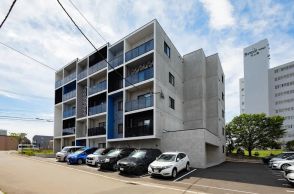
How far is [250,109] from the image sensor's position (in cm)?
10819

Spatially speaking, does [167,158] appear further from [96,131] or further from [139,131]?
[96,131]

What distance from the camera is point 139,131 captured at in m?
26.1

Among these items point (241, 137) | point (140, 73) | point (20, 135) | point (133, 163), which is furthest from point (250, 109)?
point (133, 163)

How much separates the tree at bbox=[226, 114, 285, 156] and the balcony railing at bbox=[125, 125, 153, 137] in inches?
1108

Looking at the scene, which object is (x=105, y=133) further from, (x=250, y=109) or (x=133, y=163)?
(x=250, y=109)

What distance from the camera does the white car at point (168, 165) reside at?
1622 cm

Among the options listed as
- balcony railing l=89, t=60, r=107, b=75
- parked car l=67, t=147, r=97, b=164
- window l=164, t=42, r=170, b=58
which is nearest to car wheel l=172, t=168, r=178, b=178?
parked car l=67, t=147, r=97, b=164

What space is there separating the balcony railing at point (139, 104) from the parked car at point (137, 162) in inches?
246

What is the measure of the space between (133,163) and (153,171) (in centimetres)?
164

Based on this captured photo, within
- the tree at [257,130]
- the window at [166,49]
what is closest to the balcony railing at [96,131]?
the window at [166,49]

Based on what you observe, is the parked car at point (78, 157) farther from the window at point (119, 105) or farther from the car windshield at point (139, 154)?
the window at point (119, 105)

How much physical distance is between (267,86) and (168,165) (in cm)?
10091

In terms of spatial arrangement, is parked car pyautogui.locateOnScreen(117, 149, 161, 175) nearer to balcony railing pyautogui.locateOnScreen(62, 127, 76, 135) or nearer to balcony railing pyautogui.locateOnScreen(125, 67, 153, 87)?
balcony railing pyautogui.locateOnScreen(125, 67, 153, 87)

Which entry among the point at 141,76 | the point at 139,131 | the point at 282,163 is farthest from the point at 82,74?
the point at 282,163
